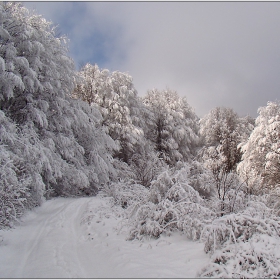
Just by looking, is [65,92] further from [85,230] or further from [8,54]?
[85,230]

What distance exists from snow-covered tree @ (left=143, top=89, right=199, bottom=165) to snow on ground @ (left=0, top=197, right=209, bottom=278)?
57.0 feet

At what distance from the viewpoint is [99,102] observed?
21.5 metres

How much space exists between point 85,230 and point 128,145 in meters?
13.6

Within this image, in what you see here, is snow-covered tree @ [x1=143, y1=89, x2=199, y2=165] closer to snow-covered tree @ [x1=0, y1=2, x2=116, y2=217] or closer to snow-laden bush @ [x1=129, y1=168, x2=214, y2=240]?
snow-covered tree @ [x1=0, y1=2, x2=116, y2=217]

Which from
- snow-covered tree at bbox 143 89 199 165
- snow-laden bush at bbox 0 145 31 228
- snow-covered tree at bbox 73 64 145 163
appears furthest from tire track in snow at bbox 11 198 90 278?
snow-covered tree at bbox 143 89 199 165

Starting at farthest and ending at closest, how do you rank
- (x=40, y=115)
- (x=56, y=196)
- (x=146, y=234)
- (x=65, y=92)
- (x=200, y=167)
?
(x=65, y=92), (x=56, y=196), (x=40, y=115), (x=200, y=167), (x=146, y=234)

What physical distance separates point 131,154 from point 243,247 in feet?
61.4

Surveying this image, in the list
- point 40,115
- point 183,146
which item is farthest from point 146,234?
point 183,146

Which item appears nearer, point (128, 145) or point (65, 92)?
point (65, 92)

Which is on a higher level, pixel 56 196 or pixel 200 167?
pixel 200 167

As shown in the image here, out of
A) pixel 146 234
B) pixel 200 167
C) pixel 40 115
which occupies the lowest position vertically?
pixel 146 234

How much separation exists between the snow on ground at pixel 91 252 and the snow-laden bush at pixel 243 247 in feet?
1.14

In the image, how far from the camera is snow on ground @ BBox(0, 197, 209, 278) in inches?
183

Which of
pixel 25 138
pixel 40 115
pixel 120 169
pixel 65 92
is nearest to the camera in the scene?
pixel 25 138
